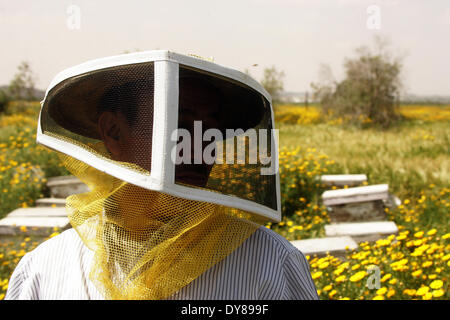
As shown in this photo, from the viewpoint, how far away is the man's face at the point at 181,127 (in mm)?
1116

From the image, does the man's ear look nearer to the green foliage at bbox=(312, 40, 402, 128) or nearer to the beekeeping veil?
the beekeeping veil

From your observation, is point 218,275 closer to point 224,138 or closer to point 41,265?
point 224,138

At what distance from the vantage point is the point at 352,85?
37.6 feet

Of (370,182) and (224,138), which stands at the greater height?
(224,138)

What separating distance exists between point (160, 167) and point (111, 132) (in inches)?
14.0

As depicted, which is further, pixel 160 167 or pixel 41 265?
pixel 41 265

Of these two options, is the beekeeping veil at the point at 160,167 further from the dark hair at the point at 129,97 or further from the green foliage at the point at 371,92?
the green foliage at the point at 371,92

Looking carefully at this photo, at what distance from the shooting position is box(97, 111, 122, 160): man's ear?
1255 millimetres

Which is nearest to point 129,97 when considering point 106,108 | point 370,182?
point 106,108

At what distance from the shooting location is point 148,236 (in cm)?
122

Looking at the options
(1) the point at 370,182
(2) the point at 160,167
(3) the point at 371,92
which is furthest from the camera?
(3) the point at 371,92

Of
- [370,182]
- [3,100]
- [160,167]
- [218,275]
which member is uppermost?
[3,100]

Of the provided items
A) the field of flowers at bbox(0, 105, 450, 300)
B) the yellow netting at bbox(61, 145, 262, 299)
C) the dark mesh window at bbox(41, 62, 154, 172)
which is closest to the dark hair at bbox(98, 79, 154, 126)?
the dark mesh window at bbox(41, 62, 154, 172)
